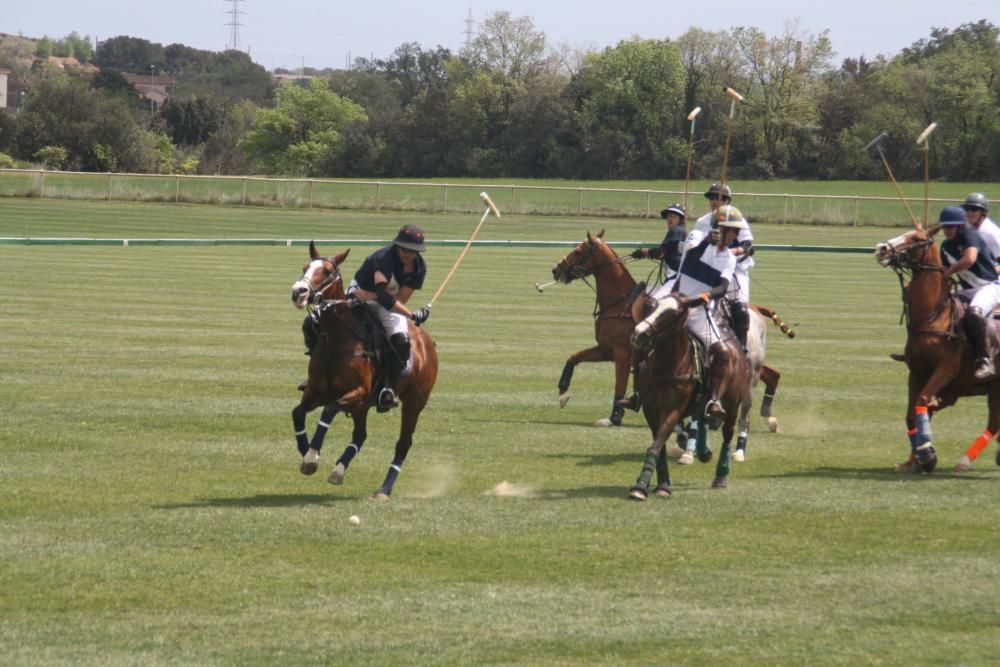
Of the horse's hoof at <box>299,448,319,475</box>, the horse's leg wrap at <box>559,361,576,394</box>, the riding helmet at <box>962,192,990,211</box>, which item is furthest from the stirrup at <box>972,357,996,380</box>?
the horse's hoof at <box>299,448,319,475</box>

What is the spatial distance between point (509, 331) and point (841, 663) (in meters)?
19.9

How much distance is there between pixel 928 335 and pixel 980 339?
1.80 feet

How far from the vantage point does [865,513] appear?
13.3 meters

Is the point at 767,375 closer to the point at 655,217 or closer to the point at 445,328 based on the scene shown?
the point at 445,328

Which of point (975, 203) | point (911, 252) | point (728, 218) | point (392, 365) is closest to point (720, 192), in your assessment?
Result: point (728, 218)

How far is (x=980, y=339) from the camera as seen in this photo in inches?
615

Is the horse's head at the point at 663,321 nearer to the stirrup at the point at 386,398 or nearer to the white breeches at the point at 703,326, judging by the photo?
the white breeches at the point at 703,326

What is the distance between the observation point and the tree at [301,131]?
133 m

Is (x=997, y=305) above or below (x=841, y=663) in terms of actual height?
above

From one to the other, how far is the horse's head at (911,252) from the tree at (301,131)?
115 metres

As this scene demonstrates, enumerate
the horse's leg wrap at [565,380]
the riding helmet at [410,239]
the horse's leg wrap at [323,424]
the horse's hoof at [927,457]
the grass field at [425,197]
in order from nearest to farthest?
the horse's leg wrap at [323,424]
the riding helmet at [410,239]
the horse's hoof at [927,457]
the horse's leg wrap at [565,380]
the grass field at [425,197]

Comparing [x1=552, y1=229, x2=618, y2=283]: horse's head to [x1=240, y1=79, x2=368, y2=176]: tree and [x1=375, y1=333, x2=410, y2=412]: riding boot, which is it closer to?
[x1=375, y1=333, x2=410, y2=412]: riding boot

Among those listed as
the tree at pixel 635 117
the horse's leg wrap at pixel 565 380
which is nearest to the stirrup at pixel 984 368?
the horse's leg wrap at pixel 565 380

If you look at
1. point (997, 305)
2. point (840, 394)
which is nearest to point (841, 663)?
point (997, 305)
